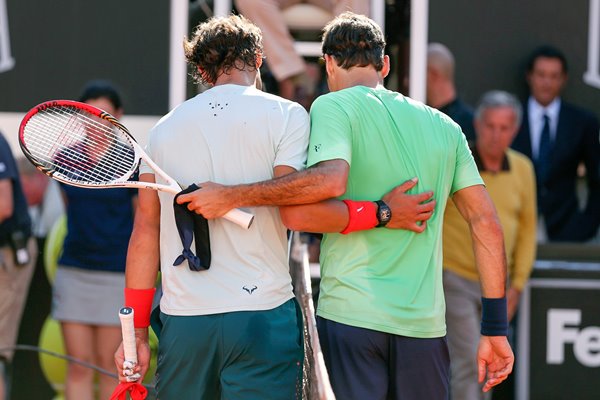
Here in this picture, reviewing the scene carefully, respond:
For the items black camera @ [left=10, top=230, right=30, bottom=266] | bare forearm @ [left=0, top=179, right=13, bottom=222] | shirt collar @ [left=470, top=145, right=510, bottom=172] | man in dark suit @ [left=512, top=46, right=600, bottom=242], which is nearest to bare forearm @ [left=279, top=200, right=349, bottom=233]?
shirt collar @ [left=470, top=145, right=510, bottom=172]

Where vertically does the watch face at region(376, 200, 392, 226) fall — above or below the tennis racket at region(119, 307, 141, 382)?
above

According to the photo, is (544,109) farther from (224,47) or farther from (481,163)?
(224,47)

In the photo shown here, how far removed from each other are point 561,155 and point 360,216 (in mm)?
3585

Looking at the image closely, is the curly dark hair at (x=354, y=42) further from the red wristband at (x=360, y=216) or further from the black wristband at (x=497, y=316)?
the black wristband at (x=497, y=316)

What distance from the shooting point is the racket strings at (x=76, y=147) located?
4.52 m

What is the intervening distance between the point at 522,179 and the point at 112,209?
2480 mm

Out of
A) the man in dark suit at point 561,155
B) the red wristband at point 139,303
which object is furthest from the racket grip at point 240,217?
the man in dark suit at point 561,155

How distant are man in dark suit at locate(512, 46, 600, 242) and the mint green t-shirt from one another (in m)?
3.18

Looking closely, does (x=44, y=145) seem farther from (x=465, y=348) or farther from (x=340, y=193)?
(x=465, y=348)

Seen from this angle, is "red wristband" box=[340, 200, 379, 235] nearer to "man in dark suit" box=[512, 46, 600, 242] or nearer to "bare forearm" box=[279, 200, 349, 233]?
"bare forearm" box=[279, 200, 349, 233]

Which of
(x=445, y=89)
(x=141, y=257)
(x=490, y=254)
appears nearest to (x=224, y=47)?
(x=141, y=257)

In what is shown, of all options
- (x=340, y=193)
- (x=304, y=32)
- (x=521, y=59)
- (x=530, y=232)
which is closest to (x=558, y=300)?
(x=530, y=232)

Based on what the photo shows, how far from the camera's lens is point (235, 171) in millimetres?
4336

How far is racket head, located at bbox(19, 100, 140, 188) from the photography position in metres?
4.47
